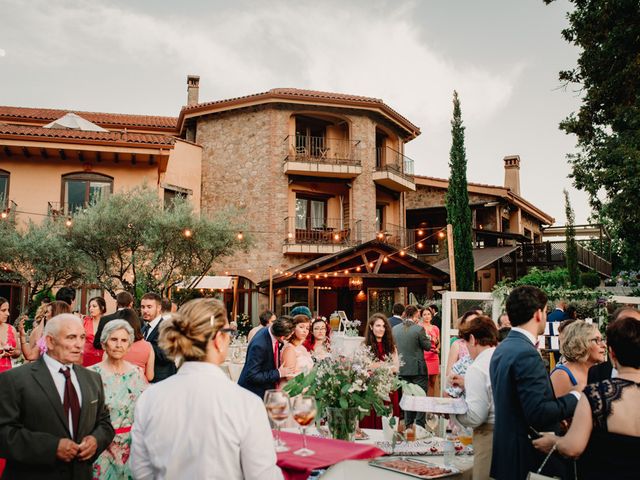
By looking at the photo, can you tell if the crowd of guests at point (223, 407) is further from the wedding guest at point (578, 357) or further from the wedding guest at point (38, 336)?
the wedding guest at point (38, 336)

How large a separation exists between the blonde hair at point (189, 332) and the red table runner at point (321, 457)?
2.59ft

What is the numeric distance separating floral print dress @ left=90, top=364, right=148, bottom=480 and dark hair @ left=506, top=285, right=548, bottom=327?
2.66 meters

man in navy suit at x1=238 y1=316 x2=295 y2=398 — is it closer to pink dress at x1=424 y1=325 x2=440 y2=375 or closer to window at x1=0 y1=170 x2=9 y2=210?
pink dress at x1=424 y1=325 x2=440 y2=375

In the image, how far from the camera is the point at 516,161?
104 ft

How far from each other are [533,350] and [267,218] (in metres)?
18.3

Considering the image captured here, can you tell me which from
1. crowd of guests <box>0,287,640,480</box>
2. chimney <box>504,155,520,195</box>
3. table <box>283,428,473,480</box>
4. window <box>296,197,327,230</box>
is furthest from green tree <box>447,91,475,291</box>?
table <box>283,428,473,480</box>

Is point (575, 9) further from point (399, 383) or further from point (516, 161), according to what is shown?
point (516, 161)

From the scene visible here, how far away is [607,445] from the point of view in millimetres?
2309

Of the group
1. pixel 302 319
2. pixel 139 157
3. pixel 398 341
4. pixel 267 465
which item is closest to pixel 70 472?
pixel 267 465

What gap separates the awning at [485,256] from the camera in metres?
22.1

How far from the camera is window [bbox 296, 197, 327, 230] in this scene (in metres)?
21.7

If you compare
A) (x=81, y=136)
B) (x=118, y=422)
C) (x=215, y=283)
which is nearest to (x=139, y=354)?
(x=118, y=422)

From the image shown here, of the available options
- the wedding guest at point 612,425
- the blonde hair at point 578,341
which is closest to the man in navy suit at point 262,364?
the blonde hair at point 578,341

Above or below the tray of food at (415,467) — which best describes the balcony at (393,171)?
above
